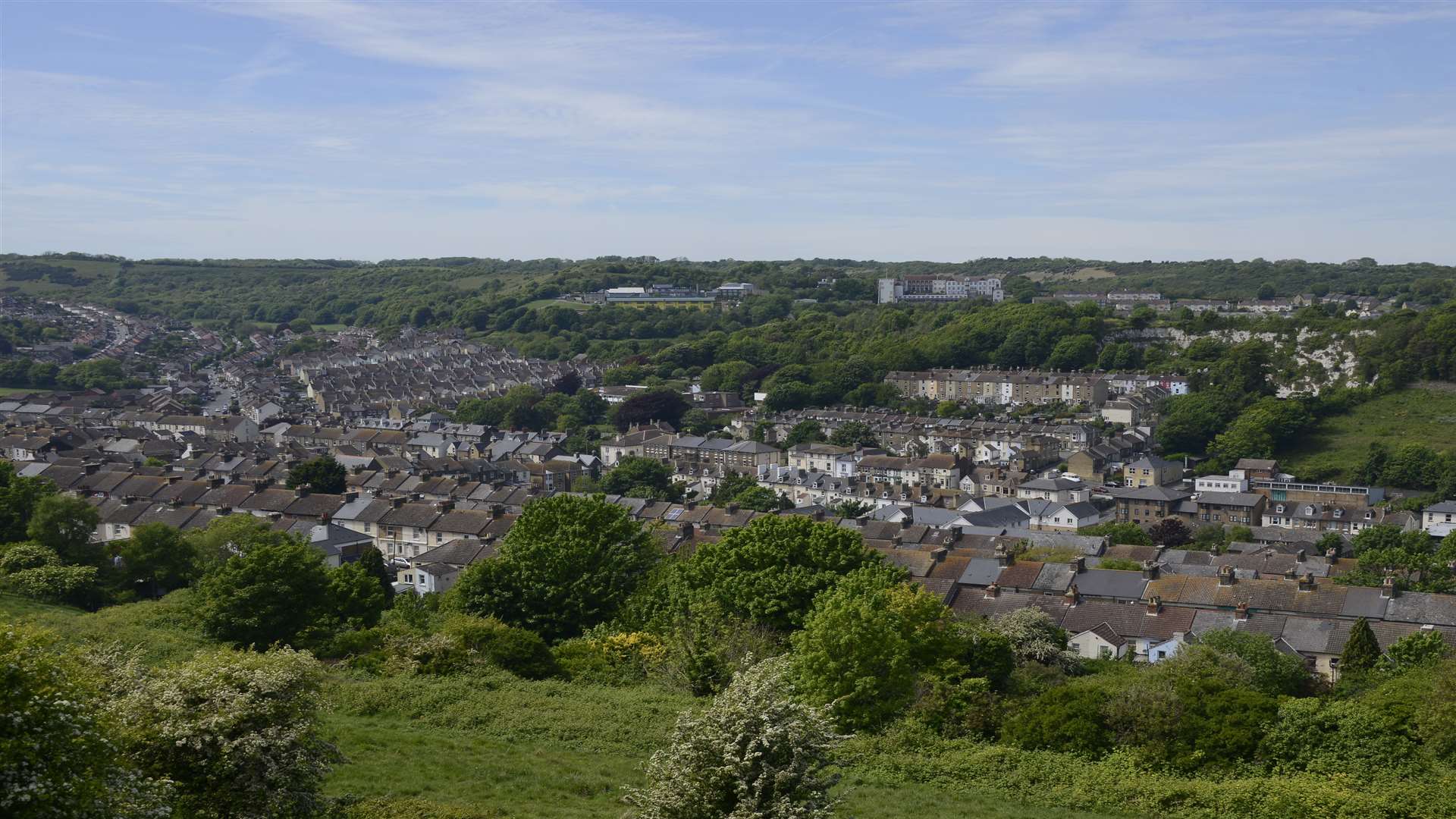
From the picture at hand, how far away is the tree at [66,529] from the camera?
88.9 ft

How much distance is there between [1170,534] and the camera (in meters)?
45.0

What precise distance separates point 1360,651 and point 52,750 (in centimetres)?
2271

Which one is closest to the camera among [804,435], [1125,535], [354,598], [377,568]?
[354,598]

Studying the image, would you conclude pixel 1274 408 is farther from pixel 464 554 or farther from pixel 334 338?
pixel 334 338

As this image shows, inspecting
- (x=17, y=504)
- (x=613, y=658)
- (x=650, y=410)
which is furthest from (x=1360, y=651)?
(x=650, y=410)

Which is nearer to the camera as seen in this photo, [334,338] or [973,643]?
[973,643]

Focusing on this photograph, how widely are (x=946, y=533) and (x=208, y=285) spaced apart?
15095 cm

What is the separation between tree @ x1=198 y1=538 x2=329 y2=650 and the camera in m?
20.0

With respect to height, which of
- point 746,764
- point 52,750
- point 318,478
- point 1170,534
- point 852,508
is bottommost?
point 1170,534

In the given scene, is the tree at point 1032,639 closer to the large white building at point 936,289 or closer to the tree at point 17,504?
the tree at point 17,504

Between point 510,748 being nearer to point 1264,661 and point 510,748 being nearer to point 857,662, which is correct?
point 857,662

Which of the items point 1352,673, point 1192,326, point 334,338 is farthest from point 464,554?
point 334,338

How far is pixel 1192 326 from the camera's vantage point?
88188 mm

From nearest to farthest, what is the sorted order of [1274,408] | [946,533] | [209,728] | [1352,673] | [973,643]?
[209,728], [973,643], [1352,673], [946,533], [1274,408]
